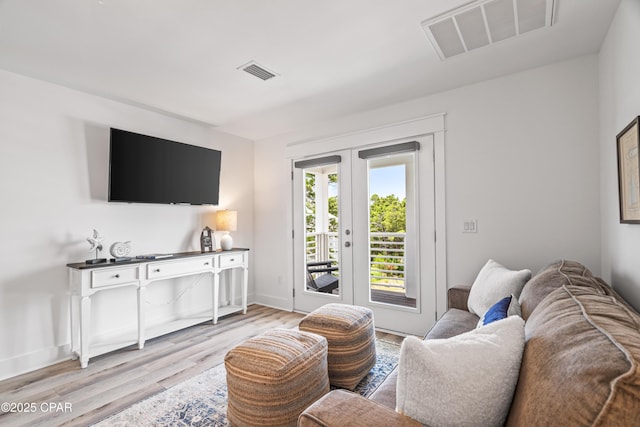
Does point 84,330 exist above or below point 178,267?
below

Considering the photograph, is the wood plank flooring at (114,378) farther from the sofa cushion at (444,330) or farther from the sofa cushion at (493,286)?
the sofa cushion at (493,286)

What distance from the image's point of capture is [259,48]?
2248 mm

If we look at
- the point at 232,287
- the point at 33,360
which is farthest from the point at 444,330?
the point at 33,360

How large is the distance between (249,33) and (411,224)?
2.25 meters

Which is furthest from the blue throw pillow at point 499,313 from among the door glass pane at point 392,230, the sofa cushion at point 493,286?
the door glass pane at point 392,230

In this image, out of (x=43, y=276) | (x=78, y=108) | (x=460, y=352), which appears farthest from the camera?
(x=78, y=108)

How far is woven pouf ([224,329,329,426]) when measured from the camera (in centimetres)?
170

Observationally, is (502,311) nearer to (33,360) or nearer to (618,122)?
(618,122)

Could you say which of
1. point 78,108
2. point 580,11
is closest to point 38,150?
point 78,108

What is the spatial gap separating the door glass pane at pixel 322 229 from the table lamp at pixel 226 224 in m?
0.95

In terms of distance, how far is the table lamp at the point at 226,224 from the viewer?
396cm

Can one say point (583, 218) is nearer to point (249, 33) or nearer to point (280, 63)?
point (280, 63)

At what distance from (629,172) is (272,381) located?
86.3 inches

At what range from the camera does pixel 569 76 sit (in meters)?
2.47
